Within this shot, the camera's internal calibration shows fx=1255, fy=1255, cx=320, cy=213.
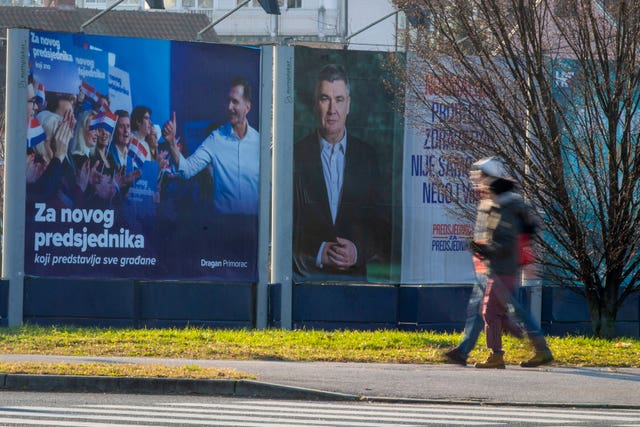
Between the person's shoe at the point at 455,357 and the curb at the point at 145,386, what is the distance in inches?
73.5

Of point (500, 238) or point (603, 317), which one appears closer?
point (500, 238)

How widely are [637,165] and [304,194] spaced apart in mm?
5782

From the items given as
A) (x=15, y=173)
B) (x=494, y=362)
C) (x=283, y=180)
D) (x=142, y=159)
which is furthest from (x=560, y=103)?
(x=15, y=173)

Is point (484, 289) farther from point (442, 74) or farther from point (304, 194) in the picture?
point (304, 194)

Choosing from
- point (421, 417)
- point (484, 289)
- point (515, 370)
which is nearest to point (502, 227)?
point (484, 289)

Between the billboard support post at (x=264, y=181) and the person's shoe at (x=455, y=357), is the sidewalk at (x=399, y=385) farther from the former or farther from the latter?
the billboard support post at (x=264, y=181)

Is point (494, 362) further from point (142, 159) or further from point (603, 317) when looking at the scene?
point (142, 159)

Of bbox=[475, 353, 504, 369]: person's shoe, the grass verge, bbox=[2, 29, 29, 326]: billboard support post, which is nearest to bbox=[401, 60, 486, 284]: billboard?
the grass verge

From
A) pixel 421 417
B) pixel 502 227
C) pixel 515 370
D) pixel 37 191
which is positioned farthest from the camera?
pixel 37 191

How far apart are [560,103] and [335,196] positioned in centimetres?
462

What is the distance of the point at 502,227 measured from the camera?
1138 cm

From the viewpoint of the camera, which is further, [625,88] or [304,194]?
[304,194]

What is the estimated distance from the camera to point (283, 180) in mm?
19875

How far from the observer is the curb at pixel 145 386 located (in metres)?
10.8
